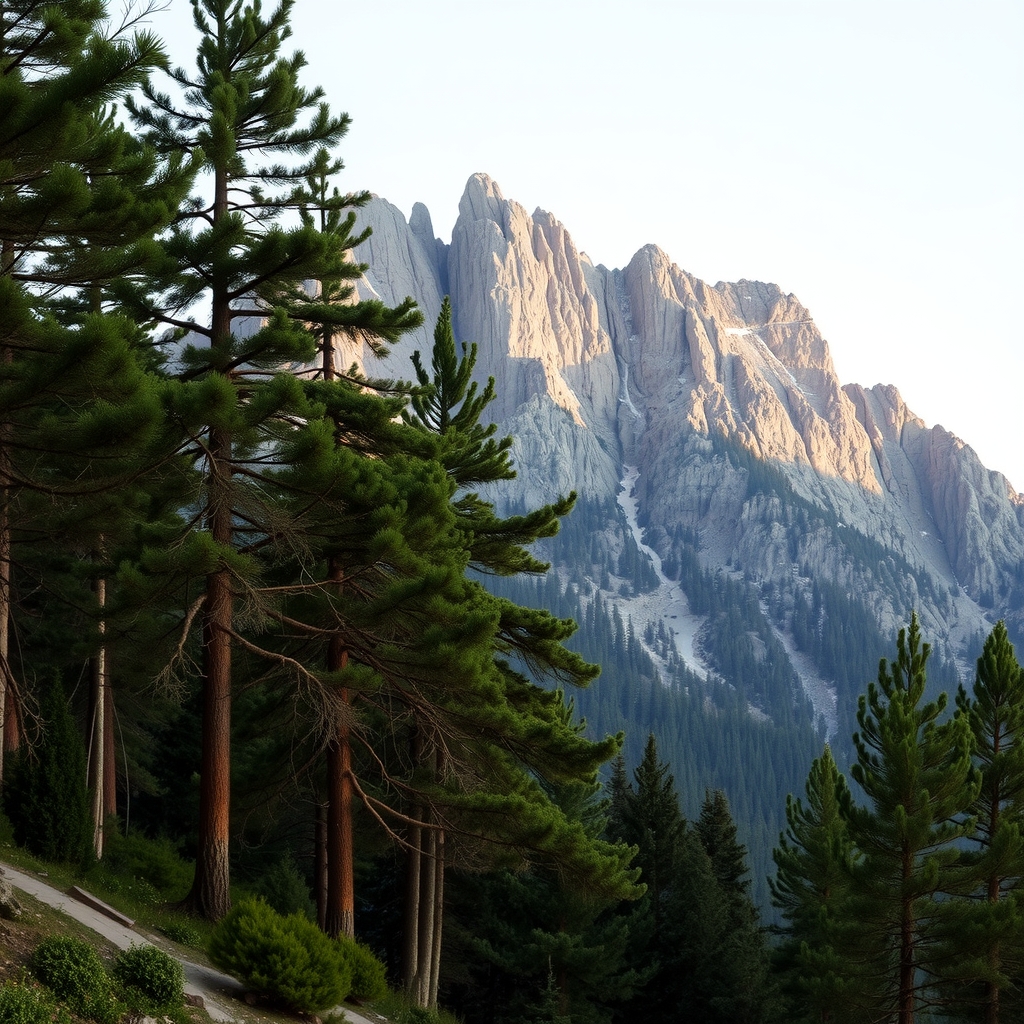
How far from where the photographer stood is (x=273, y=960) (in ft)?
41.3

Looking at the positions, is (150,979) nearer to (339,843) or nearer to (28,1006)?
(28,1006)

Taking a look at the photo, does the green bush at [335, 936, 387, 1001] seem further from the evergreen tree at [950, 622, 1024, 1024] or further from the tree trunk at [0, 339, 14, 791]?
the evergreen tree at [950, 622, 1024, 1024]

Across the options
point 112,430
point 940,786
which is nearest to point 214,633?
point 112,430

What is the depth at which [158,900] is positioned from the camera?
56.0 feet

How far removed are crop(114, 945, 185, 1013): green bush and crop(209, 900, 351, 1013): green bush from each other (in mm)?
1390

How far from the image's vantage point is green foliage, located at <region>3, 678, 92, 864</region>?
52.8 feet

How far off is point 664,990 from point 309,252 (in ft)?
93.5

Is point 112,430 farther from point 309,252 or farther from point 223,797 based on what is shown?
point 223,797

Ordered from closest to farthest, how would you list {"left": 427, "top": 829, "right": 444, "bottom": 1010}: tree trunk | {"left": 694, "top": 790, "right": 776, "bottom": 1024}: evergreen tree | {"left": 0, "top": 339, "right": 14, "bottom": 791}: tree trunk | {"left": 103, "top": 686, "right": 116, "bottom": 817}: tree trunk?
{"left": 0, "top": 339, "right": 14, "bottom": 791}: tree trunk → {"left": 427, "top": 829, "right": 444, "bottom": 1010}: tree trunk → {"left": 103, "top": 686, "right": 116, "bottom": 817}: tree trunk → {"left": 694, "top": 790, "right": 776, "bottom": 1024}: evergreen tree

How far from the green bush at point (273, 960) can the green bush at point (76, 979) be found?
222 cm

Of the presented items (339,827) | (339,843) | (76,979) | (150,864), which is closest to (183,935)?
(339,843)

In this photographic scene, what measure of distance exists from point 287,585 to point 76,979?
22.5 ft

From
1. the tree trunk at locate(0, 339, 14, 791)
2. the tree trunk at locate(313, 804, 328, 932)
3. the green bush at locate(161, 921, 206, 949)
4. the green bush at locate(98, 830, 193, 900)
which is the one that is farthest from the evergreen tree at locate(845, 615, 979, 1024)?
the tree trunk at locate(0, 339, 14, 791)

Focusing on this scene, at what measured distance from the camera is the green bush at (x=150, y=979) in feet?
35.6
